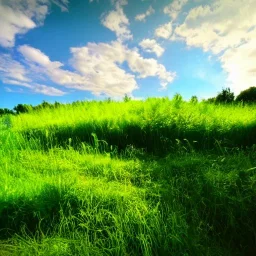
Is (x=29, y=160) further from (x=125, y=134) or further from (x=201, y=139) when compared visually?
(x=201, y=139)

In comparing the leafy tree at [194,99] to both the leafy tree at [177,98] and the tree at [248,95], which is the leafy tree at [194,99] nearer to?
the leafy tree at [177,98]

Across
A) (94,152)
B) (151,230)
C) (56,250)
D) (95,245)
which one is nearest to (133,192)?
(151,230)

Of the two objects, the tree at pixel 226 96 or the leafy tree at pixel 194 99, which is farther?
the tree at pixel 226 96

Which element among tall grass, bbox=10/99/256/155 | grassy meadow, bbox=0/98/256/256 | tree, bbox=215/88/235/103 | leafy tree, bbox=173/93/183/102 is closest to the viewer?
grassy meadow, bbox=0/98/256/256

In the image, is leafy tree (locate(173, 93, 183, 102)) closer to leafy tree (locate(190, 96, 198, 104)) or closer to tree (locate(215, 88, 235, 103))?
leafy tree (locate(190, 96, 198, 104))

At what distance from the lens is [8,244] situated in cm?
326

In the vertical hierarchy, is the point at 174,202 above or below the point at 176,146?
below

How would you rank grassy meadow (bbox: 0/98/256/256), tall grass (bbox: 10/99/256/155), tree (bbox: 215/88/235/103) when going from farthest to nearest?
tree (bbox: 215/88/235/103) → tall grass (bbox: 10/99/256/155) → grassy meadow (bbox: 0/98/256/256)

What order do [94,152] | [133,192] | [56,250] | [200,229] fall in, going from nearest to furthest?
1. [56,250]
2. [200,229]
3. [133,192]
4. [94,152]

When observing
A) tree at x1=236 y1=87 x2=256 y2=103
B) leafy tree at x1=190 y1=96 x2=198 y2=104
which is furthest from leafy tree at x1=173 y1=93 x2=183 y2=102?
tree at x1=236 y1=87 x2=256 y2=103

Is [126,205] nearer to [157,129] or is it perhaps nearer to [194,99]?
[157,129]

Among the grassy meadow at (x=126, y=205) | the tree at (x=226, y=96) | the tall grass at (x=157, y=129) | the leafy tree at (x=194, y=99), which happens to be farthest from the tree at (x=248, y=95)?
the grassy meadow at (x=126, y=205)

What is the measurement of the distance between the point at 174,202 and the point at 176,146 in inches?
118

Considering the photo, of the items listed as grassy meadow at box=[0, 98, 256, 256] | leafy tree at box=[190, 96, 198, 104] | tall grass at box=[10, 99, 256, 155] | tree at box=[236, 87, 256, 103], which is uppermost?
tree at box=[236, 87, 256, 103]
